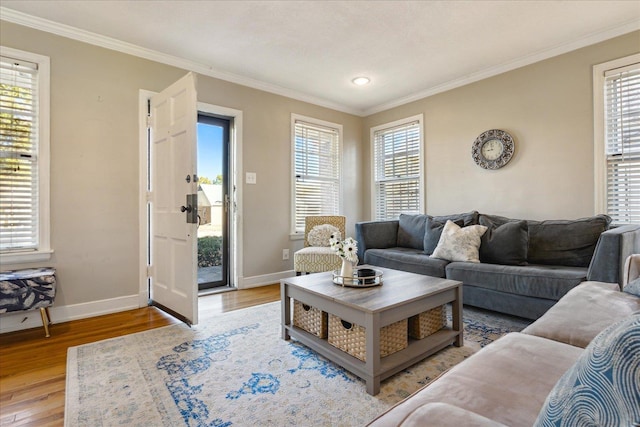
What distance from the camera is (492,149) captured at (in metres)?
3.62

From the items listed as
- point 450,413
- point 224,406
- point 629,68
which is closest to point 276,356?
point 224,406

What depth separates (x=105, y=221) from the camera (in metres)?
2.93

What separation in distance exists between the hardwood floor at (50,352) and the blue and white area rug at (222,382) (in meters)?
0.08

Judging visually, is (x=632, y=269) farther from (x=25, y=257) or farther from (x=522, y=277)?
(x=25, y=257)

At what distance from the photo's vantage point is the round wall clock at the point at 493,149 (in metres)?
3.47

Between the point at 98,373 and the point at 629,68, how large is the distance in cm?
471

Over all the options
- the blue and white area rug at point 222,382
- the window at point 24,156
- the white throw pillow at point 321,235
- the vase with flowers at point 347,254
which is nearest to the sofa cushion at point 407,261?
the white throw pillow at point 321,235

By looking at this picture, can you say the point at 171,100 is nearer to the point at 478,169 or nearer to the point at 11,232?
the point at 11,232

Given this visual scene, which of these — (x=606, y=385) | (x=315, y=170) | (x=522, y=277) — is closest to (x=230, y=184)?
(x=315, y=170)

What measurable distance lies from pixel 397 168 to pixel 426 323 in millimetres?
3025

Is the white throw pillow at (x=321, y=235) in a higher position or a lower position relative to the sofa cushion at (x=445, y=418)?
higher

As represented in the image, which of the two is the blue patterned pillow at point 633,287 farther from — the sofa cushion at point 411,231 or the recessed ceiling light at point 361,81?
the recessed ceiling light at point 361,81

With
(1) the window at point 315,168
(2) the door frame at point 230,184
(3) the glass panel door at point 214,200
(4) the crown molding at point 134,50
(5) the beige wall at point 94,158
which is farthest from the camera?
(1) the window at point 315,168

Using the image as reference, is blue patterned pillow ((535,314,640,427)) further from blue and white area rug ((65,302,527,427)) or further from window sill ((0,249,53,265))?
window sill ((0,249,53,265))
